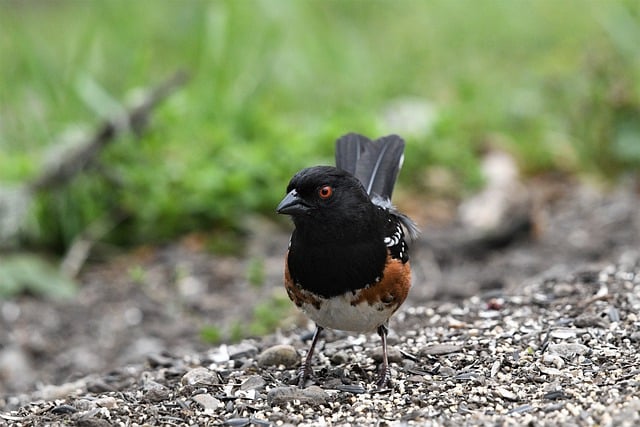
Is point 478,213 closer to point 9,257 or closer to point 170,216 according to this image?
point 170,216

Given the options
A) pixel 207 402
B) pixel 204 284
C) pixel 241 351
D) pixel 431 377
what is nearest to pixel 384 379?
pixel 431 377

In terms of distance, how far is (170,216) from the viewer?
6.55m

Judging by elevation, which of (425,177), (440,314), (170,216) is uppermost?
(425,177)

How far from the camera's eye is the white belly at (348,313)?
11.8ft

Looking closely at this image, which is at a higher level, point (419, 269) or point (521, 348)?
point (419, 269)

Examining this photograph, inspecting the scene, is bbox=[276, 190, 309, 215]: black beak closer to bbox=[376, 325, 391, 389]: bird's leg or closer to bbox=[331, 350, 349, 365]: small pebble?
bbox=[376, 325, 391, 389]: bird's leg

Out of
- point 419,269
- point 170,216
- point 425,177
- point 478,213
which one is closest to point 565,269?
point 419,269

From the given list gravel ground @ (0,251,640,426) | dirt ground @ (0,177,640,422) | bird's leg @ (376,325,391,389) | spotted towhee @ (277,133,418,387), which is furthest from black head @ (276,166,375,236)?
dirt ground @ (0,177,640,422)

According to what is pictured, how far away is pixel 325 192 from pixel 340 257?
25 centimetres

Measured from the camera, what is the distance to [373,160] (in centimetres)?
454

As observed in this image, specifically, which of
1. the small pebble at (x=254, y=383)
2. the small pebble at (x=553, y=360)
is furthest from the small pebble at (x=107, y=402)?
the small pebble at (x=553, y=360)

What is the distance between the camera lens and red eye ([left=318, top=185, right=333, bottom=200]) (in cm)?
362

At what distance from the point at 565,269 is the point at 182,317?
2.21 metres

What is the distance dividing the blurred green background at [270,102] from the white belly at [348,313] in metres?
2.81
